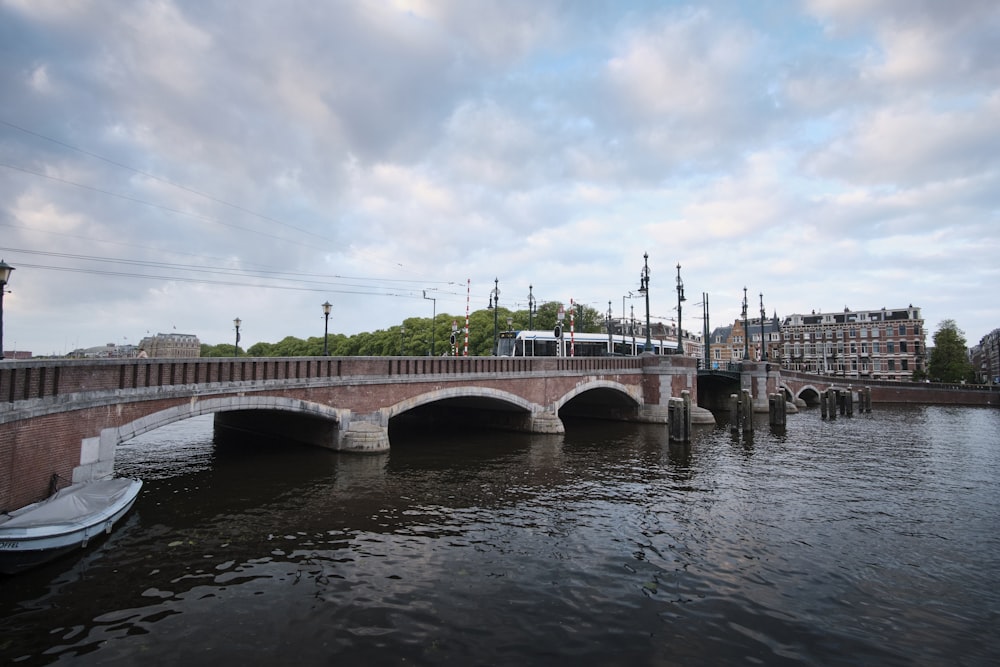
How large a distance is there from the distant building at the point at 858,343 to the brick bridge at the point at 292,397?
230 feet

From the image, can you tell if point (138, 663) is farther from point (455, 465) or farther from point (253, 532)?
point (455, 465)

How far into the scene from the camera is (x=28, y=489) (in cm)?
1369

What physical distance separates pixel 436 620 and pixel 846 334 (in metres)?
115

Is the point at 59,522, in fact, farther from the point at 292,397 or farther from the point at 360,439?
the point at 360,439

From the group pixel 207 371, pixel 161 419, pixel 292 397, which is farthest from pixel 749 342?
pixel 161 419

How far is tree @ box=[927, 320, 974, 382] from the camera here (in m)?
89.1

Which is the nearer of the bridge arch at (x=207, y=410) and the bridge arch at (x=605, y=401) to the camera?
the bridge arch at (x=207, y=410)

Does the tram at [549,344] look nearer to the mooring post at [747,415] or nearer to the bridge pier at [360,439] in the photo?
the mooring post at [747,415]

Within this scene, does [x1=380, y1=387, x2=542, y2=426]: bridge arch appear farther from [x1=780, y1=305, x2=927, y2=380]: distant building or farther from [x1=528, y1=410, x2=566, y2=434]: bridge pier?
[x1=780, y1=305, x2=927, y2=380]: distant building

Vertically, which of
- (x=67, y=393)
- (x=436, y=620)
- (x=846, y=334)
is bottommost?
(x=436, y=620)

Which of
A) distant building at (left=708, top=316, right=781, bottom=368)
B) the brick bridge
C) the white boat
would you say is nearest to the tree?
distant building at (left=708, top=316, right=781, bottom=368)

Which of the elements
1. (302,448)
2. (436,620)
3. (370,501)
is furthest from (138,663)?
(302,448)

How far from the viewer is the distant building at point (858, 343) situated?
3794 inches

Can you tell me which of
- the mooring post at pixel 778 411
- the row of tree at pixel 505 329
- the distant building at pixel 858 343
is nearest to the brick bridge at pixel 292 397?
the mooring post at pixel 778 411
